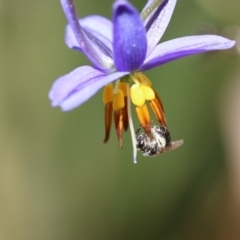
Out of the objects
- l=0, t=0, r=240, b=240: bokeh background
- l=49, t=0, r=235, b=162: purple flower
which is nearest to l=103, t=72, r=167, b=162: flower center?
l=49, t=0, r=235, b=162: purple flower

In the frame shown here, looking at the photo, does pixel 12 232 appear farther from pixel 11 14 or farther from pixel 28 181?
pixel 11 14

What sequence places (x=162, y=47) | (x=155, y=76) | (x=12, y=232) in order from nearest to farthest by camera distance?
(x=162, y=47) < (x=155, y=76) < (x=12, y=232)

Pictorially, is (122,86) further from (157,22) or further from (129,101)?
(157,22)

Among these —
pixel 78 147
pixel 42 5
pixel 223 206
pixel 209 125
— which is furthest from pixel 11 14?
pixel 223 206

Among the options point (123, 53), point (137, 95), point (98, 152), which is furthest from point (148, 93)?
point (98, 152)

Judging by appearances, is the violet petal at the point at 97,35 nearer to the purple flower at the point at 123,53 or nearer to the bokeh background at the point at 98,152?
the purple flower at the point at 123,53

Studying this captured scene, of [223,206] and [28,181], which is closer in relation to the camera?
[223,206]

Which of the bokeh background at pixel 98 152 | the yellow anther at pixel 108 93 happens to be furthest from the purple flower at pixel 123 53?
the bokeh background at pixel 98 152
